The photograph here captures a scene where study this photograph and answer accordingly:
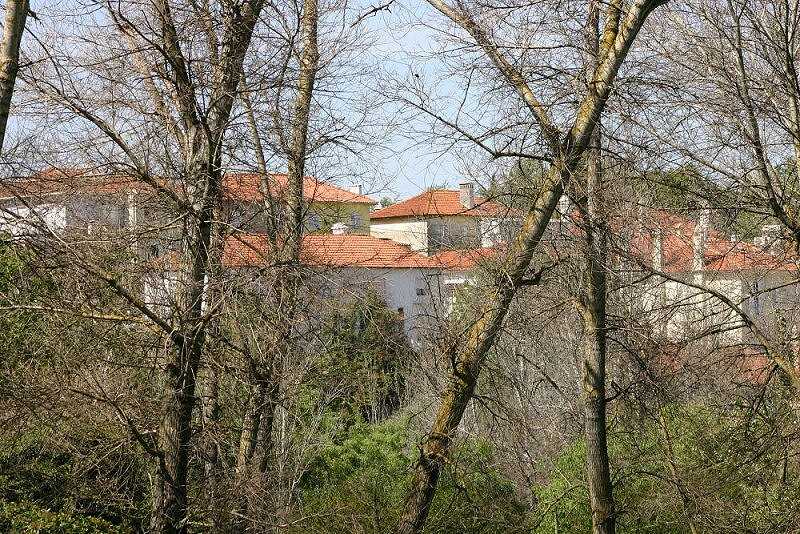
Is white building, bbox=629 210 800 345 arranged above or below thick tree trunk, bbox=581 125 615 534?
above

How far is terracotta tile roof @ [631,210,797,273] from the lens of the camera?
7.64m

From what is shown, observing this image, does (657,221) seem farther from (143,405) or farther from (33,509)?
(33,509)

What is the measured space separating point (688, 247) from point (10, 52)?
594 centimetres

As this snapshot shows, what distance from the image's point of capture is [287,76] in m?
6.21

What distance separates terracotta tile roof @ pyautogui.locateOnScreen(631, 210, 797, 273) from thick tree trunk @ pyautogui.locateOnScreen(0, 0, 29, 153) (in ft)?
15.0

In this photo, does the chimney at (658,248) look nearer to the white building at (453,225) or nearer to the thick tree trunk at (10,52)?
the white building at (453,225)

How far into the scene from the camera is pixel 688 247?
8375 mm

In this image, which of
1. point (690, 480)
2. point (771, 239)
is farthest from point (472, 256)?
point (690, 480)

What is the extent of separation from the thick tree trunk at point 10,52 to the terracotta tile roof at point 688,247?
4.56m

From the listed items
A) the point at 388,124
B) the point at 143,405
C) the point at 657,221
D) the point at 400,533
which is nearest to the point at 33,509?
the point at 143,405

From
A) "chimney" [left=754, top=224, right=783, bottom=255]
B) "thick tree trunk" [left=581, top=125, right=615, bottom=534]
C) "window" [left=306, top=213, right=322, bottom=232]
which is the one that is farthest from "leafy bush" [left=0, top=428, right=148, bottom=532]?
"chimney" [left=754, top=224, right=783, bottom=255]

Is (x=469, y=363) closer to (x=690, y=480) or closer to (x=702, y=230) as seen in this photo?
(x=690, y=480)

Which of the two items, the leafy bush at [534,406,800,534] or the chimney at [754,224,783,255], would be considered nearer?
the leafy bush at [534,406,800,534]

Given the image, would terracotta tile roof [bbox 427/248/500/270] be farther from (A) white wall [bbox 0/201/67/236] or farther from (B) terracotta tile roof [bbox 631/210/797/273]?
(A) white wall [bbox 0/201/67/236]
